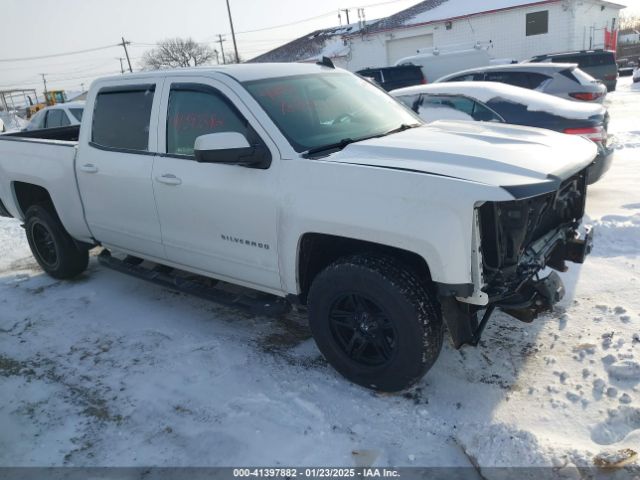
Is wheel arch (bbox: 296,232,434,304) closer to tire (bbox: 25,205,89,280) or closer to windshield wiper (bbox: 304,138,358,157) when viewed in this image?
windshield wiper (bbox: 304,138,358,157)

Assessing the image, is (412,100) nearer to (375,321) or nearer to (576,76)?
(576,76)

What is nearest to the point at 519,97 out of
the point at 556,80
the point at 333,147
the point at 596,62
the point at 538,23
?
the point at 556,80

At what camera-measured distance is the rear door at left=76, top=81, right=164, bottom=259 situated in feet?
13.3

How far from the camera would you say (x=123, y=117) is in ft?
14.1

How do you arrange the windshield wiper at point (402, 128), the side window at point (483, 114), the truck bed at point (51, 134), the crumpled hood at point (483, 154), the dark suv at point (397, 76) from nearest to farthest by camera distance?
1. the crumpled hood at point (483, 154)
2. the windshield wiper at point (402, 128)
3. the truck bed at point (51, 134)
4. the side window at point (483, 114)
5. the dark suv at point (397, 76)

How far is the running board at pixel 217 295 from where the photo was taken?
3.58 m

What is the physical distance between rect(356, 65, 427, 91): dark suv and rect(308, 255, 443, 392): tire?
1453 cm

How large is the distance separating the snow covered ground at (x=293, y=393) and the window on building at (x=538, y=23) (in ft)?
90.8

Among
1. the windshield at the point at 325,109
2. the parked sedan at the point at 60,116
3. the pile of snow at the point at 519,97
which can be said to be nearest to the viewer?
the windshield at the point at 325,109

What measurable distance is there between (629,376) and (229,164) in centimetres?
274

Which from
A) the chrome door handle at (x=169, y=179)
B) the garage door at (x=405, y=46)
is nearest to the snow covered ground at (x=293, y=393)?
the chrome door handle at (x=169, y=179)

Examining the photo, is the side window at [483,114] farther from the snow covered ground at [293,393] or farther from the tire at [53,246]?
the tire at [53,246]

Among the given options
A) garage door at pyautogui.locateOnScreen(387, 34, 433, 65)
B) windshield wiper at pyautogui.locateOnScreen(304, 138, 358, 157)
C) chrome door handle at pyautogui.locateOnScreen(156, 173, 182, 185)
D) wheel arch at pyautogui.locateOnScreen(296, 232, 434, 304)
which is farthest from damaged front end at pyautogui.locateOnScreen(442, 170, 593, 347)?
garage door at pyautogui.locateOnScreen(387, 34, 433, 65)

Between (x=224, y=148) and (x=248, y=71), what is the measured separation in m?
0.93
